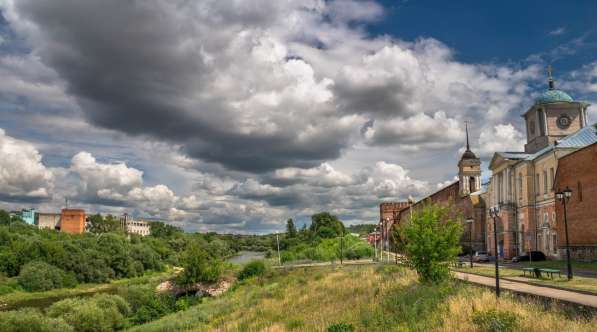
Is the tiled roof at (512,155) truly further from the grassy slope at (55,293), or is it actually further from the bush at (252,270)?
the grassy slope at (55,293)

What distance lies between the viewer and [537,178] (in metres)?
45.8

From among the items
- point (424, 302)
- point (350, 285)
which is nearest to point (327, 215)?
point (350, 285)

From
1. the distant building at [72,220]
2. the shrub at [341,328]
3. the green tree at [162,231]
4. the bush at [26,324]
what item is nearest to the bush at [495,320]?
the shrub at [341,328]

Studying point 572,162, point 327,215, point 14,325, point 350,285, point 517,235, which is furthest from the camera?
point 327,215

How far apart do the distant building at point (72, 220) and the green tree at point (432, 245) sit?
12395cm

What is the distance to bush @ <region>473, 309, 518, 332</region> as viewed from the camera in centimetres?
1130

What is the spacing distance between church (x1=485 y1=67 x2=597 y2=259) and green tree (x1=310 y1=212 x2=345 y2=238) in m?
64.3

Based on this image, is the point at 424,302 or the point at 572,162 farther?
the point at 572,162

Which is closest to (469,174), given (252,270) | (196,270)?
(252,270)

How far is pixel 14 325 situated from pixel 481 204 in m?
50.5

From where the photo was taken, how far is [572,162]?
39.2 meters

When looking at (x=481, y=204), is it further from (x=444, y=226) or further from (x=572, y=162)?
(x=444, y=226)

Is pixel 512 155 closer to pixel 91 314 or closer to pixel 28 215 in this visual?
pixel 91 314

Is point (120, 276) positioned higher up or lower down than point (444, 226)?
lower down
